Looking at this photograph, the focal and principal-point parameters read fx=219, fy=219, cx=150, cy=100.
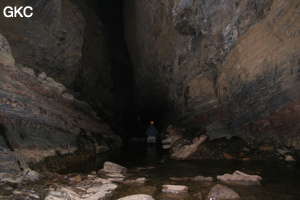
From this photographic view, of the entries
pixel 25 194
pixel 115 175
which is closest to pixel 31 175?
pixel 25 194

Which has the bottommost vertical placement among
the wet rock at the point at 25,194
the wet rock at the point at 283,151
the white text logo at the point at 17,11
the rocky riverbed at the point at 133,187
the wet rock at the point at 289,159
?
the wet rock at the point at 25,194

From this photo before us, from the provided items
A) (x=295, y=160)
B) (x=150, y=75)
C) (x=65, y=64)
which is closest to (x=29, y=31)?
(x=65, y=64)

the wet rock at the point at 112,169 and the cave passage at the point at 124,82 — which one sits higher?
the cave passage at the point at 124,82

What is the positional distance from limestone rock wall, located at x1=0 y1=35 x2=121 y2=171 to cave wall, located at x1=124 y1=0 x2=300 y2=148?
5.16 meters

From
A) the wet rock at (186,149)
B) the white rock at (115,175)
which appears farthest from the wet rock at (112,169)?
the wet rock at (186,149)

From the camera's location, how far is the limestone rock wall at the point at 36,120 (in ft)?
19.7

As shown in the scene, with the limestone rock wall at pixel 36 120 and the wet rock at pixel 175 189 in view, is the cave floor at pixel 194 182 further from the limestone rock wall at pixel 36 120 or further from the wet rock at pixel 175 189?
the limestone rock wall at pixel 36 120

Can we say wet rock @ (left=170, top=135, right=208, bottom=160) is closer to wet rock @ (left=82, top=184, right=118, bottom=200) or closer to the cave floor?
the cave floor

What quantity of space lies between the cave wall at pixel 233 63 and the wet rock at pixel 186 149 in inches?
38.5

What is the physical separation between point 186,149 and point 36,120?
5258 mm

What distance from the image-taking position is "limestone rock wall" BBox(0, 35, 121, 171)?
6.01m

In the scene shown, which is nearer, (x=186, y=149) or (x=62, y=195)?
(x=62, y=195)

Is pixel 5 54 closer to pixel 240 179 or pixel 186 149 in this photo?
pixel 186 149

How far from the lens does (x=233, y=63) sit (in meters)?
8.20
